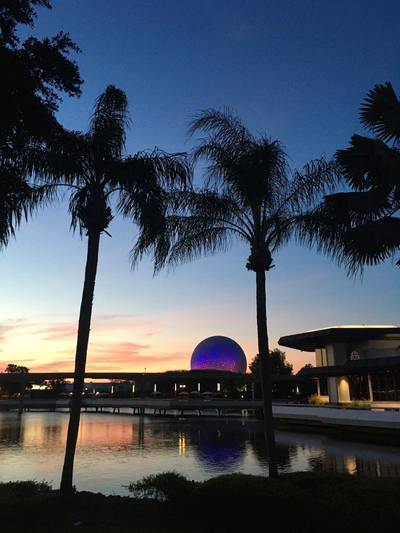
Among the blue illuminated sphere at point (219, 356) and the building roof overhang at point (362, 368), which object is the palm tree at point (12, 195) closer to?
the building roof overhang at point (362, 368)

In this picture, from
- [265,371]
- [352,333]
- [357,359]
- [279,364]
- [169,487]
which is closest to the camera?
[169,487]

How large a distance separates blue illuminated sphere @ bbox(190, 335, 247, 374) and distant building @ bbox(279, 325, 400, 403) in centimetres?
5059

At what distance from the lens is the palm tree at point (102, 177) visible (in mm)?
13578

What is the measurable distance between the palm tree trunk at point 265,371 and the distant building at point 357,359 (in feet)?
127

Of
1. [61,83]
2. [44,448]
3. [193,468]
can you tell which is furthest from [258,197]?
[44,448]

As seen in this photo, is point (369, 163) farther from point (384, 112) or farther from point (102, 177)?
point (102, 177)

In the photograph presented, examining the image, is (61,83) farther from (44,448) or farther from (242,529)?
(44,448)

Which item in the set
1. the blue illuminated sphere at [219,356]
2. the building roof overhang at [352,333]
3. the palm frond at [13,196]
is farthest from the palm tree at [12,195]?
the blue illuminated sphere at [219,356]

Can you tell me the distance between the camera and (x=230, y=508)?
954 cm

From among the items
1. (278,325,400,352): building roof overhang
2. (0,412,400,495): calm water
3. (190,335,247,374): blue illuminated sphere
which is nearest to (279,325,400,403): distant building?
(278,325,400,352): building roof overhang

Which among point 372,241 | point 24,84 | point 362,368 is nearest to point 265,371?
point 372,241

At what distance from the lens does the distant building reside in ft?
169

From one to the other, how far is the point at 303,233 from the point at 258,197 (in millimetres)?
1901

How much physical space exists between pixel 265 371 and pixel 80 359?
5.30m
